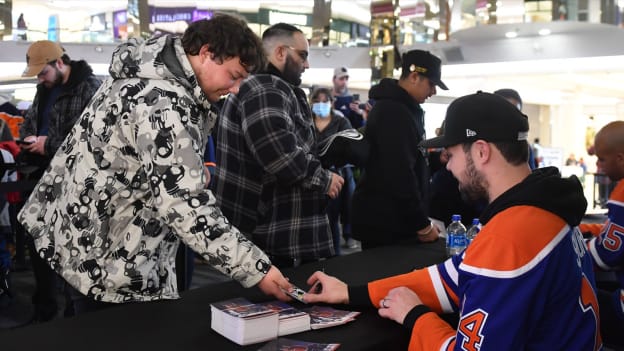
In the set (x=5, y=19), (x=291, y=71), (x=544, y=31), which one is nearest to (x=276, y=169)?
(x=291, y=71)

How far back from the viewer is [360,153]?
101 inches

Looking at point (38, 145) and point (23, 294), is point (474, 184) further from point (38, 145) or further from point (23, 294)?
point (23, 294)

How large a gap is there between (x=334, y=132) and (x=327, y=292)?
3340 millimetres

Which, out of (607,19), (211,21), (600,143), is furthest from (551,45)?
(211,21)

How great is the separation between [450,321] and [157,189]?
859 mm

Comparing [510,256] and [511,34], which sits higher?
[511,34]

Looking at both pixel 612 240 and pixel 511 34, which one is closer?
pixel 612 240

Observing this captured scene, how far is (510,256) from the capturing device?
3.84ft

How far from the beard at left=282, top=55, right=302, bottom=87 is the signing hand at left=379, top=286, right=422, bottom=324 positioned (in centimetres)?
114

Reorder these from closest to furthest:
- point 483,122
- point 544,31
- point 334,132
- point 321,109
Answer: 1. point 483,122
2. point 334,132
3. point 321,109
4. point 544,31

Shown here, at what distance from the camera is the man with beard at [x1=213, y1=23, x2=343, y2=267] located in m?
2.25

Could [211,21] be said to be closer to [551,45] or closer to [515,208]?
[515,208]

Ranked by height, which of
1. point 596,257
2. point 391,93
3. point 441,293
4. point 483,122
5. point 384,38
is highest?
point 384,38

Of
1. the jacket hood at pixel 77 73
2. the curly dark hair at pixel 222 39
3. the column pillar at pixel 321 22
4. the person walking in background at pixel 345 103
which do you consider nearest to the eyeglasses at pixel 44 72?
the jacket hood at pixel 77 73
